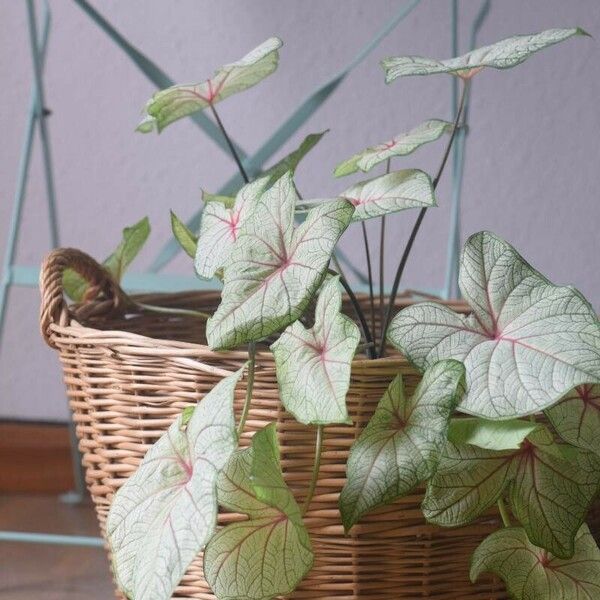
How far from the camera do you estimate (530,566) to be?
0.69 m

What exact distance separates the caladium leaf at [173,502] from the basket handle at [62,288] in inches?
7.6

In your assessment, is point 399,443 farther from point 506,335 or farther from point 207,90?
point 207,90

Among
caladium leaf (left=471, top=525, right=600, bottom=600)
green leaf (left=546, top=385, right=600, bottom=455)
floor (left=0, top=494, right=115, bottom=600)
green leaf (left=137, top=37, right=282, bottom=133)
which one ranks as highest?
green leaf (left=137, top=37, right=282, bottom=133)

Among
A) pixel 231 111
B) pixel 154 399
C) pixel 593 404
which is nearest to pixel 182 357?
pixel 154 399

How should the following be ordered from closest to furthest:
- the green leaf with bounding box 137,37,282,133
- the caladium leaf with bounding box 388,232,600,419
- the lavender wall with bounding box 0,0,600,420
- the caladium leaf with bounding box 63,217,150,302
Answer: the caladium leaf with bounding box 388,232,600,419 < the green leaf with bounding box 137,37,282,133 < the caladium leaf with bounding box 63,217,150,302 < the lavender wall with bounding box 0,0,600,420

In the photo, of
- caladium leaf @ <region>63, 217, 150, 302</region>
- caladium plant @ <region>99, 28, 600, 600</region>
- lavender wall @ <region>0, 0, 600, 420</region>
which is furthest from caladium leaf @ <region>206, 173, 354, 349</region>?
lavender wall @ <region>0, 0, 600, 420</region>

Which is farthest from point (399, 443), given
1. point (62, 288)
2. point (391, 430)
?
point (62, 288)

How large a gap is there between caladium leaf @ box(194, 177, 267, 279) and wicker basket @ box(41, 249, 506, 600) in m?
0.06

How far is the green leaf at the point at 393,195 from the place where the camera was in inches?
27.3

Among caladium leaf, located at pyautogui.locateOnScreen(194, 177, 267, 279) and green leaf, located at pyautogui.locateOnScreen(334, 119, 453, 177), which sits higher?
green leaf, located at pyautogui.locateOnScreen(334, 119, 453, 177)

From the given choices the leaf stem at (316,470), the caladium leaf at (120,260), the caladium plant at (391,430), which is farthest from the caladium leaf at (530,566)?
the caladium leaf at (120,260)

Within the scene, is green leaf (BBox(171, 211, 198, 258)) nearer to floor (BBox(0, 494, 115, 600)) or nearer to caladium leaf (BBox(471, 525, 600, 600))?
caladium leaf (BBox(471, 525, 600, 600))

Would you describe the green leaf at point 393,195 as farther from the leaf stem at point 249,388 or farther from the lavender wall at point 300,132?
the lavender wall at point 300,132

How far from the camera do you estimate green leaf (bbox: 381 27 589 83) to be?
2.32ft
